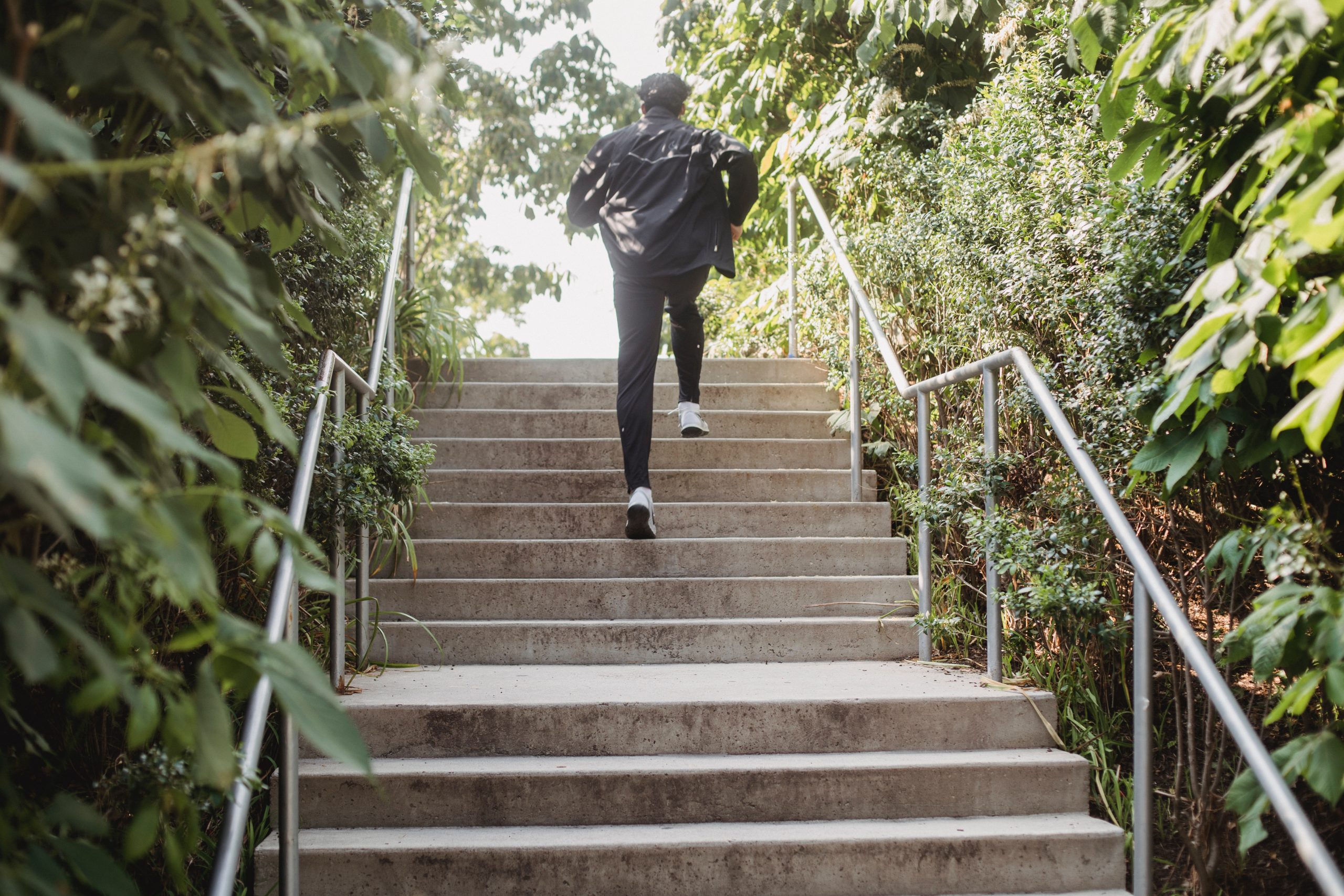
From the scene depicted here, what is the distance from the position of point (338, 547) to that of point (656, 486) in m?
1.51

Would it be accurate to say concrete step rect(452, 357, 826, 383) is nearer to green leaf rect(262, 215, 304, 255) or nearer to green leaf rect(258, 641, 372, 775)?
green leaf rect(262, 215, 304, 255)

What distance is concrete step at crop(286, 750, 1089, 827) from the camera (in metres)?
2.29

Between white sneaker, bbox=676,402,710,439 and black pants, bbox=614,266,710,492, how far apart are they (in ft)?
1.33

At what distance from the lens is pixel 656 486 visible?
389 cm

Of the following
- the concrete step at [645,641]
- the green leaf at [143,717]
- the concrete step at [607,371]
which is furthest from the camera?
the concrete step at [607,371]

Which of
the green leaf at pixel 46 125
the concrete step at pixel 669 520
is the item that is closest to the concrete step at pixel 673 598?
the concrete step at pixel 669 520

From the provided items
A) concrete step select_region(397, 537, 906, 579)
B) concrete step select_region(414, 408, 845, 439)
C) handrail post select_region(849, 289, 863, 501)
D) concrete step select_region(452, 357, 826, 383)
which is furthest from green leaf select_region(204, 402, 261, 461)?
concrete step select_region(452, 357, 826, 383)

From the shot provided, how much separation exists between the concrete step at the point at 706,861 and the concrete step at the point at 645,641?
2.76 feet

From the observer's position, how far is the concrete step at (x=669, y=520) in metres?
3.62

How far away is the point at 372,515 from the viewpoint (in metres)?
2.60

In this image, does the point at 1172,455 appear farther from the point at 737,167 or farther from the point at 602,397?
the point at 602,397

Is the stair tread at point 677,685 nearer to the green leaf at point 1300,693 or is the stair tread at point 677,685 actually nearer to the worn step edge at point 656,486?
the worn step edge at point 656,486

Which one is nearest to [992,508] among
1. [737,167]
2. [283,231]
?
[737,167]

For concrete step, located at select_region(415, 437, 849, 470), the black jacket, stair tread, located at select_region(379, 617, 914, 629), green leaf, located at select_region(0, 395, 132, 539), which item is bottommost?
stair tread, located at select_region(379, 617, 914, 629)
